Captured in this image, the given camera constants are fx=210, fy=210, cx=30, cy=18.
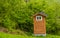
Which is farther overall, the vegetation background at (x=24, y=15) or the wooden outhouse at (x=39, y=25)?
the vegetation background at (x=24, y=15)

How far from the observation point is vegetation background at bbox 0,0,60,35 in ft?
72.7

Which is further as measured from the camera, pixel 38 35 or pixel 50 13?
pixel 50 13

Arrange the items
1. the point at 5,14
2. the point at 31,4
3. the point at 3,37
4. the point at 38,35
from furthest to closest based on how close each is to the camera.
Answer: the point at 31,4
the point at 5,14
the point at 38,35
the point at 3,37

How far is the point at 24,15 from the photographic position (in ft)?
75.3

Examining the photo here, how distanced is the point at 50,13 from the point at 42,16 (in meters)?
2.84

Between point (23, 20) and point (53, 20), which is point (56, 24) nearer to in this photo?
point (53, 20)

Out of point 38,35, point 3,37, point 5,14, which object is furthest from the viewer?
point 5,14

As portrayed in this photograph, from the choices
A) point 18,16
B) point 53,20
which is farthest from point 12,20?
point 53,20

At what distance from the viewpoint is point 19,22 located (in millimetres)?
22828

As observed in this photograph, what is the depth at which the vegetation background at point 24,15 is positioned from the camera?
2217 centimetres

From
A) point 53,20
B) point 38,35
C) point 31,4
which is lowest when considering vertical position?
point 38,35

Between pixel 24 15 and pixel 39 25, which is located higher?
pixel 24 15

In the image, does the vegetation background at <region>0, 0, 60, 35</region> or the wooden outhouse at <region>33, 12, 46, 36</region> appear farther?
the vegetation background at <region>0, 0, 60, 35</region>

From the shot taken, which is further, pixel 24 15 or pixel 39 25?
pixel 24 15
